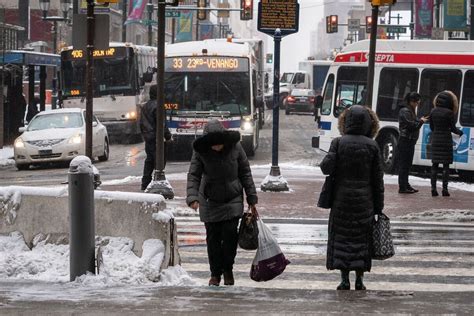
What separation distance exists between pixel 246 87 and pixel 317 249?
1658 centimetres

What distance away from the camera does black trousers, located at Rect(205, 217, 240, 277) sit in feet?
30.5

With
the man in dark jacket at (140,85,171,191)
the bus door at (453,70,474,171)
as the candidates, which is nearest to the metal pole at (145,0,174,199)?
the man in dark jacket at (140,85,171,191)

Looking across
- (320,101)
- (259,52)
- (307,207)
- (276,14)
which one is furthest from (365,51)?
(259,52)

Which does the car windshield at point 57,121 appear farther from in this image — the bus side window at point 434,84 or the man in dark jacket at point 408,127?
the man in dark jacket at point 408,127

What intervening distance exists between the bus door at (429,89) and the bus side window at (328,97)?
9.95 feet

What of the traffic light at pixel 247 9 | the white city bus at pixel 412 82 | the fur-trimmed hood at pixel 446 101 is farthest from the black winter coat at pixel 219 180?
the traffic light at pixel 247 9

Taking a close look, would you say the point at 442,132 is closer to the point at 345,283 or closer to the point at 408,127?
the point at 408,127

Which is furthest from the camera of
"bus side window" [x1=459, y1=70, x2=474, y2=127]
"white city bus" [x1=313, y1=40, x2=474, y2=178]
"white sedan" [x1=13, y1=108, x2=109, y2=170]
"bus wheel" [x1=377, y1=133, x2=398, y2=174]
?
"white sedan" [x1=13, y1=108, x2=109, y2=170]

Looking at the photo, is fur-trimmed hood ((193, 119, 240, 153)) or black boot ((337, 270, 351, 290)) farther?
black boot ((337, 270, 351, 290))

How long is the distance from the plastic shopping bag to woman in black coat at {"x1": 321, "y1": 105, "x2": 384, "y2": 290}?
46 cm

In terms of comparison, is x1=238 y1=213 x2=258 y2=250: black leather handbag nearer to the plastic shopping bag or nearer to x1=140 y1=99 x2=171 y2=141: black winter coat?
the plastic shopping bag

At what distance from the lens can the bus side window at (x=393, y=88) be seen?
25.2 metres

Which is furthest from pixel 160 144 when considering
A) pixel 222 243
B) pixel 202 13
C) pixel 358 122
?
pixel 202 13

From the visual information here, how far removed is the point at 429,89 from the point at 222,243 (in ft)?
53.8
